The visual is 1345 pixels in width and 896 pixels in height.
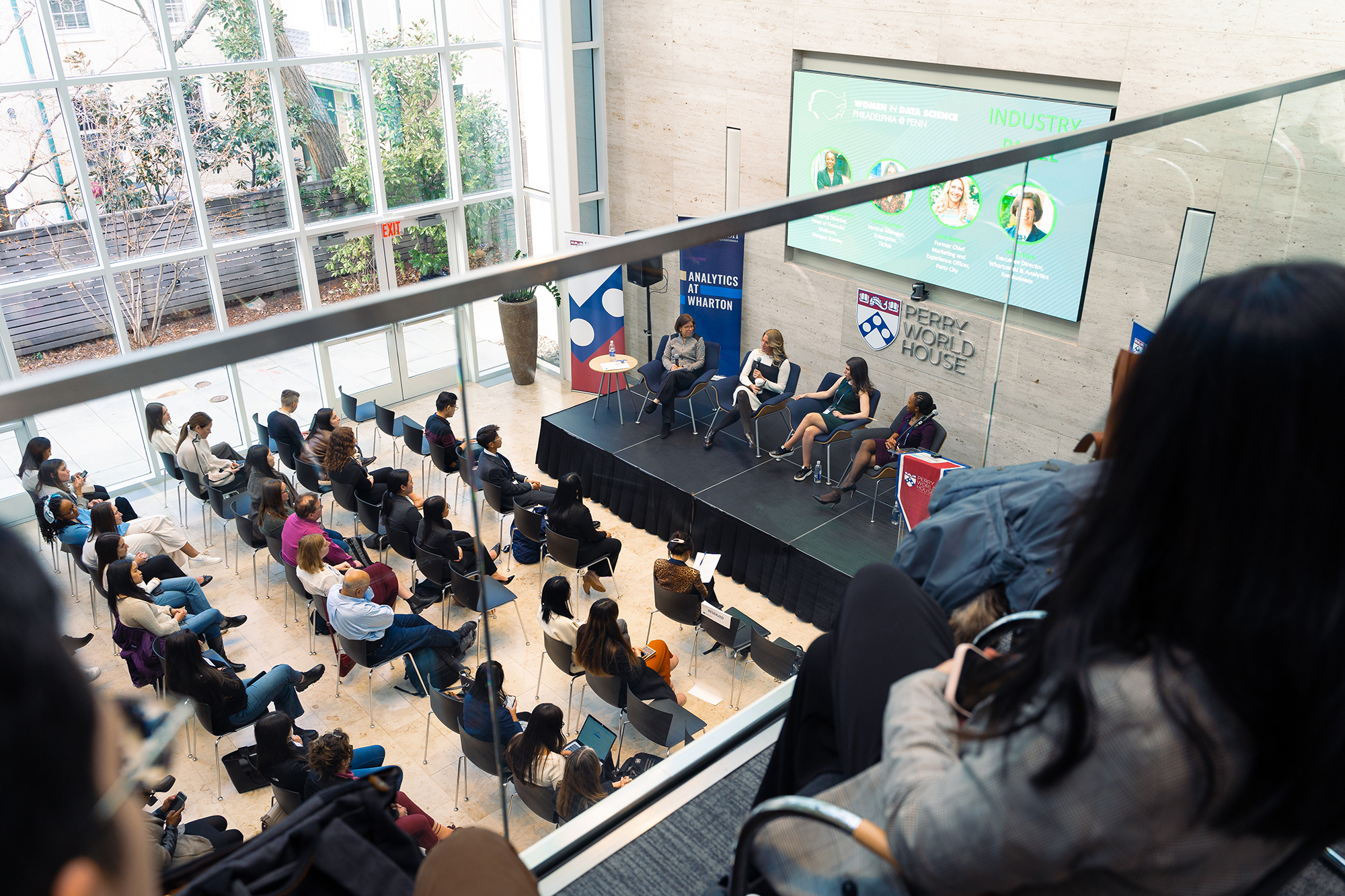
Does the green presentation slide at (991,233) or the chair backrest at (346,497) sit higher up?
the green presentation slide at (991,233)

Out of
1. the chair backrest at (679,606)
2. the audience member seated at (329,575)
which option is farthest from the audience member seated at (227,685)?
the chair backrest at (679,606)

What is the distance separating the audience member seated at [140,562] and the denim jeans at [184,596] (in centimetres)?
2

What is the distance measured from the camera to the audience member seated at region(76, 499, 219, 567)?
1771 millimetres

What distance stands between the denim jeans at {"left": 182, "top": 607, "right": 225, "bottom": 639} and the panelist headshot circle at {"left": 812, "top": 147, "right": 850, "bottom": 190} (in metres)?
7.19

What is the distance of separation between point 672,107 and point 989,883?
1032 cm

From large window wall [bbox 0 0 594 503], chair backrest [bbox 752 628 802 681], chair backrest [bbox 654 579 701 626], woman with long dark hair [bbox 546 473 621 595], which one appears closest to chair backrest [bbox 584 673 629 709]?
woman with long dark hair [bbox 546 473 621 595]

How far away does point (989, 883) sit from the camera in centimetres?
88

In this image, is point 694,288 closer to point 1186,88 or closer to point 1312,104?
point 1312,104

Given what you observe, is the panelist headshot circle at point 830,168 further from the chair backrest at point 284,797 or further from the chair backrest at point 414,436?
the chair backrest at point 414,436

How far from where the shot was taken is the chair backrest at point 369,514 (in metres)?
1.91

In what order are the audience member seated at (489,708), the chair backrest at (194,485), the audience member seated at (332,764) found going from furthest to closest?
the audience member seated at (332,764) → the chair backrest at (194,485) → the audience member seated at (489,708)

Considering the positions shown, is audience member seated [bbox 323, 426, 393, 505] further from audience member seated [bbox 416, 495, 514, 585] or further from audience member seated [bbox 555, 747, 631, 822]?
audience member seated [bbox 555, 747, 631, 822]

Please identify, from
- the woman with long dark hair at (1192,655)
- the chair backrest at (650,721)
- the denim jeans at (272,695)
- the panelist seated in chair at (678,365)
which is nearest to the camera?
the woman with long dark hair at (1192,655)

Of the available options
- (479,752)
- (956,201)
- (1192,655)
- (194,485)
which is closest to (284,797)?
(479,752)
